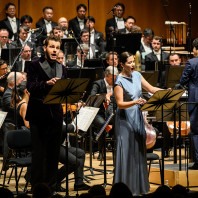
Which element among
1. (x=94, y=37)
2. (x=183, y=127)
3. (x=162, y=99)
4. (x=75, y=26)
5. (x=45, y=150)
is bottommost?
(x=183, y=127)

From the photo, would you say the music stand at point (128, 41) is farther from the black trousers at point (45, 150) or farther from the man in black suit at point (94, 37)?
the black trousers at point (45, 150)

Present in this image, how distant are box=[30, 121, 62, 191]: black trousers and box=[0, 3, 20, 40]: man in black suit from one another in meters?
5.20

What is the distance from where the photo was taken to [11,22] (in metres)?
9.51

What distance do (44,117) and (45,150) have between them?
32 cm

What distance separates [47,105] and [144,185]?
4.52ft

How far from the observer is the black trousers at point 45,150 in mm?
4367

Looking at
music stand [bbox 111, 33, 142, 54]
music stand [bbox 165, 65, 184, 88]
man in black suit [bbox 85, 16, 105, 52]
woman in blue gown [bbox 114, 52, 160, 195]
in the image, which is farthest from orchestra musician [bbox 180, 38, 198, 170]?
man in black suit [bbox 85, 16, 105, 52]

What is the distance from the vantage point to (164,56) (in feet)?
31.0

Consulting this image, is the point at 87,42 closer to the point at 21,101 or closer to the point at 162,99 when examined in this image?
the point at 21,101

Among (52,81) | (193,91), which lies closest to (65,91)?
(52,81)

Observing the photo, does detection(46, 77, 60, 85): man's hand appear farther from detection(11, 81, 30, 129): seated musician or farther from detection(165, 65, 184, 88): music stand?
detection(165, 65, 184, 88): music stand

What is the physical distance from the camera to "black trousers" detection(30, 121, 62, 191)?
14.3 feet

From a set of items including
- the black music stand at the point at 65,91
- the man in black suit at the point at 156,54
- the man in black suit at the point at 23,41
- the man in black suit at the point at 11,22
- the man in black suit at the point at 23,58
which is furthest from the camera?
the man in black suit at the point at 11,22

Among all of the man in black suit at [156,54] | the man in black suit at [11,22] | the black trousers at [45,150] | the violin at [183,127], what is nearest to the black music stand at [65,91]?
the black trousers at [45,150]
